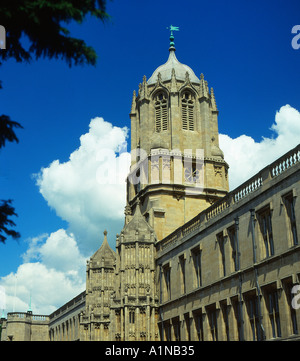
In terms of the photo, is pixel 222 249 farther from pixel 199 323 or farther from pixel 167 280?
pixel 167 280

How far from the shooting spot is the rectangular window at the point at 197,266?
37.9m

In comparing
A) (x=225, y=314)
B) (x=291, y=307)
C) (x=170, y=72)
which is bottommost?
(x=291, y=307)

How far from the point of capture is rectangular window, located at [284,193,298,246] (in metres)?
28.0

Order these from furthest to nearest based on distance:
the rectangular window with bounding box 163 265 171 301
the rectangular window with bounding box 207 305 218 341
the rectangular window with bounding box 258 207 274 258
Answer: the rectangular window with bounding box 163 265 171 301, the rectangular window with bounding box 207 305 218 341, the rectangular window with bounding box 258 207 274 258

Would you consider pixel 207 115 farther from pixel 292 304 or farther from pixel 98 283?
pixel 292 304

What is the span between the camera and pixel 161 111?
5438 cm

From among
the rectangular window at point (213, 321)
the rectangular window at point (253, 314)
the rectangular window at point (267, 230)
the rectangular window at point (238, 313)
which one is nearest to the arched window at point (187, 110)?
the rectangular window at point (213, 321)

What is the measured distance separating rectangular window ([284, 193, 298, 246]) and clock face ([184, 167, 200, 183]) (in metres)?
22.4

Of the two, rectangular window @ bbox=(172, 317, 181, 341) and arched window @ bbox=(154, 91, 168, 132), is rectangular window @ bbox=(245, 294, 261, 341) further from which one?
arched window @ bbox=(154, 91, 168, 132)

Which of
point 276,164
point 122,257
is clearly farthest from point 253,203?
point 122,257

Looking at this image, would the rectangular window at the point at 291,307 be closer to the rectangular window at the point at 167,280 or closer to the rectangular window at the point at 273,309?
the rectangular window at the point at 273,309

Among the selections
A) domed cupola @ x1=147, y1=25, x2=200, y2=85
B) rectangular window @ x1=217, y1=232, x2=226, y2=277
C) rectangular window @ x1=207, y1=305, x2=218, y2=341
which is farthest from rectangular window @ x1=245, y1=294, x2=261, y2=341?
domed cupola @ x1=147, y1=25, x2=200, y2=85

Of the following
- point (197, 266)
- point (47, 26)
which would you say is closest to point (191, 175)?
point (197, 266)

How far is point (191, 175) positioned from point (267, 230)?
69.7ft
